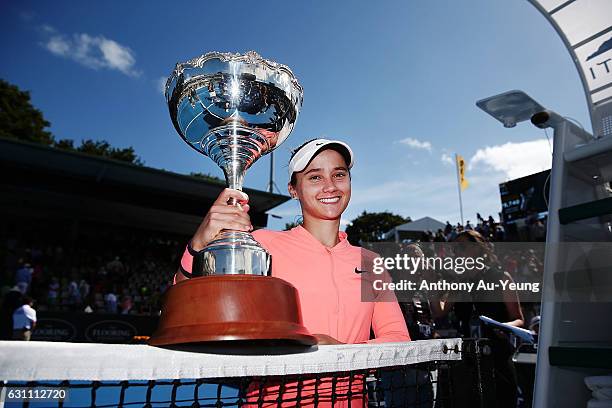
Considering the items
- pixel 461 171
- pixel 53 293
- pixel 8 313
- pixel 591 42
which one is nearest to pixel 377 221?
pixel 461 171

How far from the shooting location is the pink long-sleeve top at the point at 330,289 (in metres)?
1.58

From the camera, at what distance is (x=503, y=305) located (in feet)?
12.0

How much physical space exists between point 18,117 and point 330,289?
36.6 m

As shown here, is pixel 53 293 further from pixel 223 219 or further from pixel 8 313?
pixel 223 219

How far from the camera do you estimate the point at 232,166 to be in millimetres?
1493

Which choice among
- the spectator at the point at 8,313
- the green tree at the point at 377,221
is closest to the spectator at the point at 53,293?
the spectator at the point at 8,313

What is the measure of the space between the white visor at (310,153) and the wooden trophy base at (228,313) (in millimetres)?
709

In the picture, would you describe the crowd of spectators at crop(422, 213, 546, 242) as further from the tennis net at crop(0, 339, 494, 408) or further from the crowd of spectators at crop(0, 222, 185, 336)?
the tennis net at crop(0, 339, 494, 408)

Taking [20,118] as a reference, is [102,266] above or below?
below

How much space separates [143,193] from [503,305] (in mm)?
14079

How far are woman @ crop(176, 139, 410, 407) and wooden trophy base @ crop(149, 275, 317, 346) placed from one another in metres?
0.34

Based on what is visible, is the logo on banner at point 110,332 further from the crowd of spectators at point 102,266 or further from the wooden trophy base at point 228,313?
the wooden trophy base at point 228,313

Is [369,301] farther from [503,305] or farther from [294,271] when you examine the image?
[503,305]

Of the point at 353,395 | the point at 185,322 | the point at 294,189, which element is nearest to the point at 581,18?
the point at 294,189
